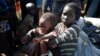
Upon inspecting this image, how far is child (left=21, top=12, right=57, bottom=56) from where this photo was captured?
3.62 meters

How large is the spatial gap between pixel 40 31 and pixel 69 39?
1.77 ft

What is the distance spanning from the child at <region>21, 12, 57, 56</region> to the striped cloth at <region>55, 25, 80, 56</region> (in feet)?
1.05

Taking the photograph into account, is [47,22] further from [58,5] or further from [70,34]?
[58,5]

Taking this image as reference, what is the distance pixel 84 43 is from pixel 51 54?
450 mm

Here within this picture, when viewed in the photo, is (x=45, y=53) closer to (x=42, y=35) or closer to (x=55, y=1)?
(x=42, y=35)

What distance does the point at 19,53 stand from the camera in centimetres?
521

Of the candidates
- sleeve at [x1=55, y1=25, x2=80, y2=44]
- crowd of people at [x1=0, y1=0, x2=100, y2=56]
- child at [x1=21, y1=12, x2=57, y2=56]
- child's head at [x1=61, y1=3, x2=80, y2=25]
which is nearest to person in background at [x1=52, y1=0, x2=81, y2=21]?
crowd of people at [x1=0, y1=0, x2=100, y2=56]

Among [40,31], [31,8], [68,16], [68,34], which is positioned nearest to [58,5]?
[31,8]

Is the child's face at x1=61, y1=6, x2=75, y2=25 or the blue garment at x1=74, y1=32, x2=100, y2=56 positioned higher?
the child's face at x1=61, y1=6, x2=75, y2=25

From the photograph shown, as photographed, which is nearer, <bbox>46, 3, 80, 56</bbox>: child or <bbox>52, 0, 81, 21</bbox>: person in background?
<bbox>46, 3, 80, 56</bbox>: child

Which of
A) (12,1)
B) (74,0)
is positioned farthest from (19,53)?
(74,0)

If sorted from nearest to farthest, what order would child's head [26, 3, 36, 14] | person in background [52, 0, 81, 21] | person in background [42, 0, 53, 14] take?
person in background [52, 0, 81, 21]
child's head [26, 3, 36, 14]
person in background [42, 0, 53, 14]

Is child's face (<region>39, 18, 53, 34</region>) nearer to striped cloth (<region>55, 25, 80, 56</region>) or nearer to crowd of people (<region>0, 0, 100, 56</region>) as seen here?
crowd of people (<region>0, 0, 100, 56</region>)

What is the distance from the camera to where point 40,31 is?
3.73m
